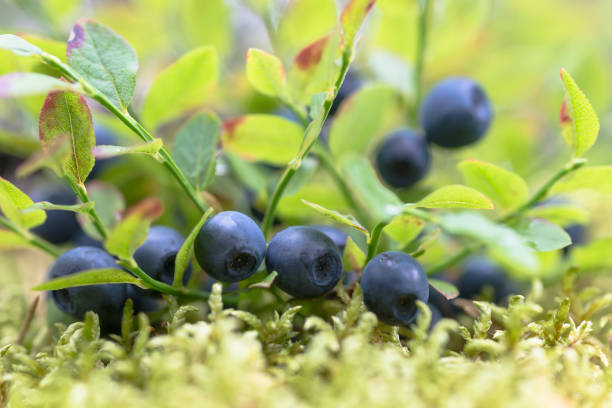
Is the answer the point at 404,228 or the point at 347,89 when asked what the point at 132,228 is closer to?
the point at 404,228

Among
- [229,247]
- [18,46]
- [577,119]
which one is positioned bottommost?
[229,247]

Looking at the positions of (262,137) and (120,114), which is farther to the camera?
(262,137)

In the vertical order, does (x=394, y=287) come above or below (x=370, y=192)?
below

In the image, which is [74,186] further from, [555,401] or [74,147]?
[555,401]

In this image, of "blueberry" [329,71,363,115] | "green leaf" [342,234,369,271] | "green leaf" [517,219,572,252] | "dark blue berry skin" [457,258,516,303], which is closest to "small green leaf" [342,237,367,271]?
"green leaf" [342,234,369,271]

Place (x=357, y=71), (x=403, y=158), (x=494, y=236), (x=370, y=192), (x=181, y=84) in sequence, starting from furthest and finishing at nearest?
(x=357, y=71), (x=403, y=158), (x=181, y=84), (x=370, y=192), (x=494, y=236)

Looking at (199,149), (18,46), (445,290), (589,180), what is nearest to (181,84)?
→ (199,149)

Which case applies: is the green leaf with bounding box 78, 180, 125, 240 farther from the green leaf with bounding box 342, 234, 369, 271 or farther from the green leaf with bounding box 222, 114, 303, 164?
the green leaf with bounding box 342, 234, 369, 271

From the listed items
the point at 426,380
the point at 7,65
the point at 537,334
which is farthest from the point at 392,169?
the point at 7,65

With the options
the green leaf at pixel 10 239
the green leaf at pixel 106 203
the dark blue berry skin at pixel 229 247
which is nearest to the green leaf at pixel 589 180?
the dark blue berry skin at pixel 229 247
